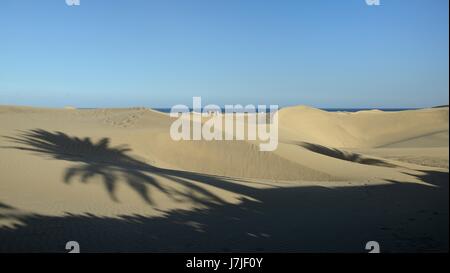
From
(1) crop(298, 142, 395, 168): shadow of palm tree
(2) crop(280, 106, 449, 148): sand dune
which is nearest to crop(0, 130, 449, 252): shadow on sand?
(1) crop(298, 142, 395, 168): shadow of palm tree

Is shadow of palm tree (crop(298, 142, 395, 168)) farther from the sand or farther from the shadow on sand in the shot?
the shadow on sand

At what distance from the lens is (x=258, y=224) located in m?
7.96

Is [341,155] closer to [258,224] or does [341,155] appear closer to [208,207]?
[208,207]

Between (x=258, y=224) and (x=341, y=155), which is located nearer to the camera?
(x=258, y=224)

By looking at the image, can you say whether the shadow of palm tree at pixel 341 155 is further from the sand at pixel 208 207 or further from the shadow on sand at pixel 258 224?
the shadow on sand at pixel 258 224

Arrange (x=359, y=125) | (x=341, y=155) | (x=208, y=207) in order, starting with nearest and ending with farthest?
1. (x=208, y=207)
2. (x=341, y=155)
3. (x=359, y=125)

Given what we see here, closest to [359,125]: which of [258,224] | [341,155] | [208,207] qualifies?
[341,155]

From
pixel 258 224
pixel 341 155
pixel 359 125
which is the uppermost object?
pixel 359 125

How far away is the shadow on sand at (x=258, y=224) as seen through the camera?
258 inches

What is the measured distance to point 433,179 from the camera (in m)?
12.7

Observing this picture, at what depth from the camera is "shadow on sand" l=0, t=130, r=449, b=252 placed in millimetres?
6547

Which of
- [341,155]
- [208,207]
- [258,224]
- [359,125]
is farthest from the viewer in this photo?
[359,125]

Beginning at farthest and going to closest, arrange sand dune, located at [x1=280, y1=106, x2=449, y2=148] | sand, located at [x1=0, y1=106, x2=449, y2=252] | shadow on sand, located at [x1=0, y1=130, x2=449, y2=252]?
sand dune, located at [x1=280, y1=106, x2=449, y2=148] → sand, located at [x1=0, y1=106, x2=449, y2=252] → shadow on sand, located at [x1=0, y1=130, x2=449, y2=252]
